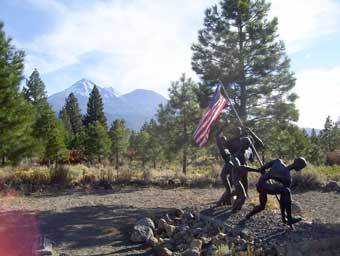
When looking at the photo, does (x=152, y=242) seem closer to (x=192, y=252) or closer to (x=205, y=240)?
(x=205, y=240)

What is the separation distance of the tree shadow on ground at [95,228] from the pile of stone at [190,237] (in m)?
0.39

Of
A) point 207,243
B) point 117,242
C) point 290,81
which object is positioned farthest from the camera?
point 290,81

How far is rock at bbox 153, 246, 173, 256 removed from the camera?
8.53 meters

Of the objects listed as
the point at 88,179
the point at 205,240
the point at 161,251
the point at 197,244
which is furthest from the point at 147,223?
the point at 88,179

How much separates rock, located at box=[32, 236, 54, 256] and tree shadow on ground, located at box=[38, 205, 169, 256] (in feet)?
1.53

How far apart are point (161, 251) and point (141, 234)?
3.68 feet

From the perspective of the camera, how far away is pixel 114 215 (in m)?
12.3

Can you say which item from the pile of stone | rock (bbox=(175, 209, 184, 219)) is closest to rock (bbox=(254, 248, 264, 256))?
the pile of stone

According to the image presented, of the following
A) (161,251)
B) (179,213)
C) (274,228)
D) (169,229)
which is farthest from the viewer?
(179,213)

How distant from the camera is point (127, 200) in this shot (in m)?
14.7

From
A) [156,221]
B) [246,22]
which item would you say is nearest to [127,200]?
[156,221]

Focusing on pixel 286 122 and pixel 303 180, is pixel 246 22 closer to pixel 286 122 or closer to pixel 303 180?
pixel 286 122

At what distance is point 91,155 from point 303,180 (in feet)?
85.5

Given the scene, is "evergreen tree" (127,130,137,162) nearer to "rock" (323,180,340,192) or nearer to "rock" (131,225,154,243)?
"rock" (323,180,340,192)
